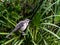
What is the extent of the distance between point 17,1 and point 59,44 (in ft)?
3.60

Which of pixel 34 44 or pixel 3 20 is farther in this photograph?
pixel 3 20

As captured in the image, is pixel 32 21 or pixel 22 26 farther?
pixel 32 21

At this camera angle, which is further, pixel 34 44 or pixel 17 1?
pixel 17 1

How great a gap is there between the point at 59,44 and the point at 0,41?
3.15 ft

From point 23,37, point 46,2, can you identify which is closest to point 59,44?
point 23,37

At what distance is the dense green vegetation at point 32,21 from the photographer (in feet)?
15.5

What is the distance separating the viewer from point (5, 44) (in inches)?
179

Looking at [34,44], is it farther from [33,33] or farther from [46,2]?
[46,2]

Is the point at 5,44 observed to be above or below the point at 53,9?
below

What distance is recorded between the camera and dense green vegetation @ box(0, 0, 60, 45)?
474 cm

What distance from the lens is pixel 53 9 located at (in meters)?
5.19

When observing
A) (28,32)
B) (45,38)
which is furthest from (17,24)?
(45,38)

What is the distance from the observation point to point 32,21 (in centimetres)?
Result: 485

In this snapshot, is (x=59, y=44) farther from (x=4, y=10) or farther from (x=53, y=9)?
(x=4, y=10)
